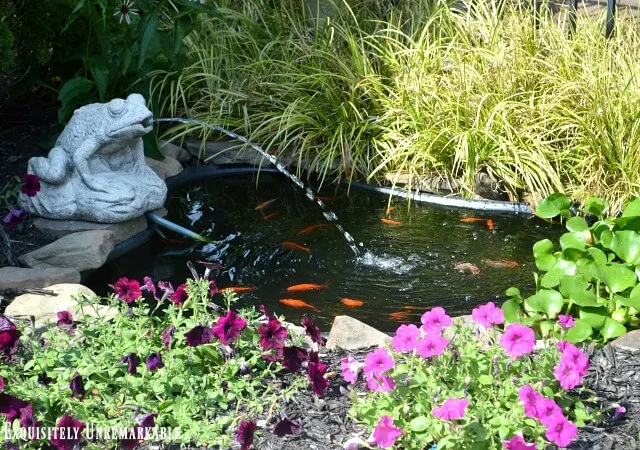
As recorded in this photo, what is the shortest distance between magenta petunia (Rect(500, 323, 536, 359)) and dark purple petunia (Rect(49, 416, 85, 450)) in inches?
47.4

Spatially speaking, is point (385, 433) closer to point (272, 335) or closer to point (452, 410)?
point (452, 410)

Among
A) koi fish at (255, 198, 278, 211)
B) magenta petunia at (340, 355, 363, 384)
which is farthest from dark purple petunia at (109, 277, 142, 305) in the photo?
koi fish at (255, 198, 278, 211)

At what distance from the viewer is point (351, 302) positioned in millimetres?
4031

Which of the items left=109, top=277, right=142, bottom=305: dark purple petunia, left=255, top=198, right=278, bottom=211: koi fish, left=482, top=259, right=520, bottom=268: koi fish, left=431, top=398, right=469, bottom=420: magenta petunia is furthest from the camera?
left=255, top=198, right=278, bottom=211: koi fish

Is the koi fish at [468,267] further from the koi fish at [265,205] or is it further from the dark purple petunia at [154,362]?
the dark purple petunia at [154,362]

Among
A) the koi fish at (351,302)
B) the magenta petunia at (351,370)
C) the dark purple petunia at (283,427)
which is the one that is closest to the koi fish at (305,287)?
the koi fish at (351,302)

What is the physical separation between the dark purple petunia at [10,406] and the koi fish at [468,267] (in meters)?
2.52

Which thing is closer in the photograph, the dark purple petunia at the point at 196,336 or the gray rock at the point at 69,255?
the dark purple petunia at the point at 196,336

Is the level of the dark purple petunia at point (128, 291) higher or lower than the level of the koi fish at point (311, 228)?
higher

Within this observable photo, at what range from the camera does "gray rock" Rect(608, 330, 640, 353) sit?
3174 millimetres

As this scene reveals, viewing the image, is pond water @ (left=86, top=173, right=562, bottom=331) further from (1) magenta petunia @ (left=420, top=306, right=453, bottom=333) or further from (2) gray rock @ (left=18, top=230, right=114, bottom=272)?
(1) magenta petunia @ (left=420, top=306, right=453, bottom=333)

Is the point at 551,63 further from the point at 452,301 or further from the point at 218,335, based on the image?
the point at 218,335

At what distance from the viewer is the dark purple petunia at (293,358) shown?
110 inches

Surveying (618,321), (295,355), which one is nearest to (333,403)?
(295,355)
